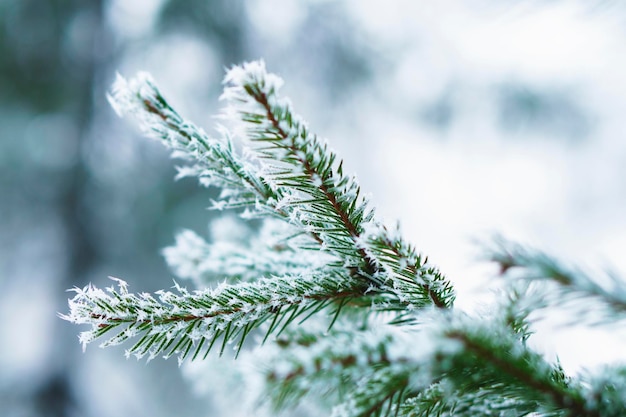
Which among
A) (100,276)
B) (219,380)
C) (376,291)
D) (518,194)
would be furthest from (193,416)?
(376,291)

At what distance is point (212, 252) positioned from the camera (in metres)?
0.49

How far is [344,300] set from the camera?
1.22 ft

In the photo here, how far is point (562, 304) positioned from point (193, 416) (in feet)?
8.96

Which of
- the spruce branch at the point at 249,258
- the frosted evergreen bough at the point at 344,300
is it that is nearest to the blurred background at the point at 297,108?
the spruce branch at the point at 249,258

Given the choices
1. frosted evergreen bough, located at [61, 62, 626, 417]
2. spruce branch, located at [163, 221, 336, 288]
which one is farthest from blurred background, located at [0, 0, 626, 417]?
frosted evergreen bough, located at [61, 62, 626, 417]

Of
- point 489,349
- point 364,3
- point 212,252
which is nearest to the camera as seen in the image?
point 489,349

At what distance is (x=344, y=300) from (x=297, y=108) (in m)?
2.00

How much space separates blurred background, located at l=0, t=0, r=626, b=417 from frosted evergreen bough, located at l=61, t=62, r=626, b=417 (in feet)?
6.00

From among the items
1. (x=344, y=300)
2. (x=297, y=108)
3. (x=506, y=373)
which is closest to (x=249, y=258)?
(x=344, y=300)

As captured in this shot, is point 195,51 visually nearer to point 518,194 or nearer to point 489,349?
point 518,194

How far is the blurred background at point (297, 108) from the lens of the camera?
7.25ft

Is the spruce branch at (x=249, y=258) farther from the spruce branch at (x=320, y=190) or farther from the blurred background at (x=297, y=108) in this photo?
the blurred background at (x=297, y=108)

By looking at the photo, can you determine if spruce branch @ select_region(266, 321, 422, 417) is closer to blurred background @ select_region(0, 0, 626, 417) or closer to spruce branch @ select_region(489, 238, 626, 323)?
spruce branch @ select_region(489, 238, 626, 323)

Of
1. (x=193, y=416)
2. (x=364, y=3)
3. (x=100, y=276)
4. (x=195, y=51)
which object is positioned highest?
(x=364, y=3)
